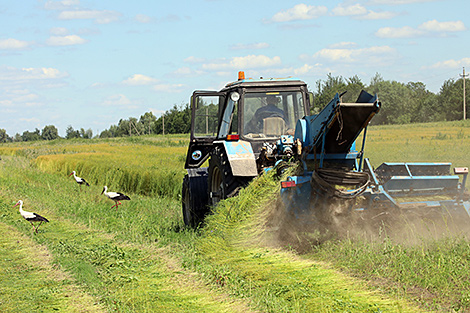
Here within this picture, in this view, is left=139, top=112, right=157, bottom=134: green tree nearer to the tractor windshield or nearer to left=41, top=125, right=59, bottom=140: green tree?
left=41, top=125, right=59, bottom=140: green tree

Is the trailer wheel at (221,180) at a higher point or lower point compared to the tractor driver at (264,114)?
lower

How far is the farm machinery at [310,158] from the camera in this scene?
6.20m

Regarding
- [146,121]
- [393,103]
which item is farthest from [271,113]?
[146,121]

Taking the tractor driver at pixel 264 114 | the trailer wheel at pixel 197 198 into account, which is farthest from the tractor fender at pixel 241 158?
the trailer wheel at pixel 197 198

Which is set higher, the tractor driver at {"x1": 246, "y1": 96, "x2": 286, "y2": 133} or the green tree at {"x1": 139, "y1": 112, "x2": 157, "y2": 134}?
the green tree at {"x1": 139, "y1": 112, "x2": 157, "y2": 134}

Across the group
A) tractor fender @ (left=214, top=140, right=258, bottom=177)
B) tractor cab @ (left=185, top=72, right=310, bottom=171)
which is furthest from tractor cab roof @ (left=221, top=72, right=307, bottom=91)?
tractor fender @ (left=214, top=140, right=258, bottom=177)

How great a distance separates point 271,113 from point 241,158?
122cm

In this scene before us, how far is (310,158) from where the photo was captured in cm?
659

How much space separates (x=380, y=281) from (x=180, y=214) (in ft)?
23.3

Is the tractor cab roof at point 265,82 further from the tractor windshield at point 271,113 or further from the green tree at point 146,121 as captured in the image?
the green tree at point 146,121

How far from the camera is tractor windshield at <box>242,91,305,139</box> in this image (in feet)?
26.7

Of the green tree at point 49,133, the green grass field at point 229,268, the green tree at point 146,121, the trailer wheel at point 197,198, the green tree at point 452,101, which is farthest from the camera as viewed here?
the green tree at point 49,133

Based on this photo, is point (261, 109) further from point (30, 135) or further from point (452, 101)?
point (30, 135)

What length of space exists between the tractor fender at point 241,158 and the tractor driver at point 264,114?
456 millimetres
